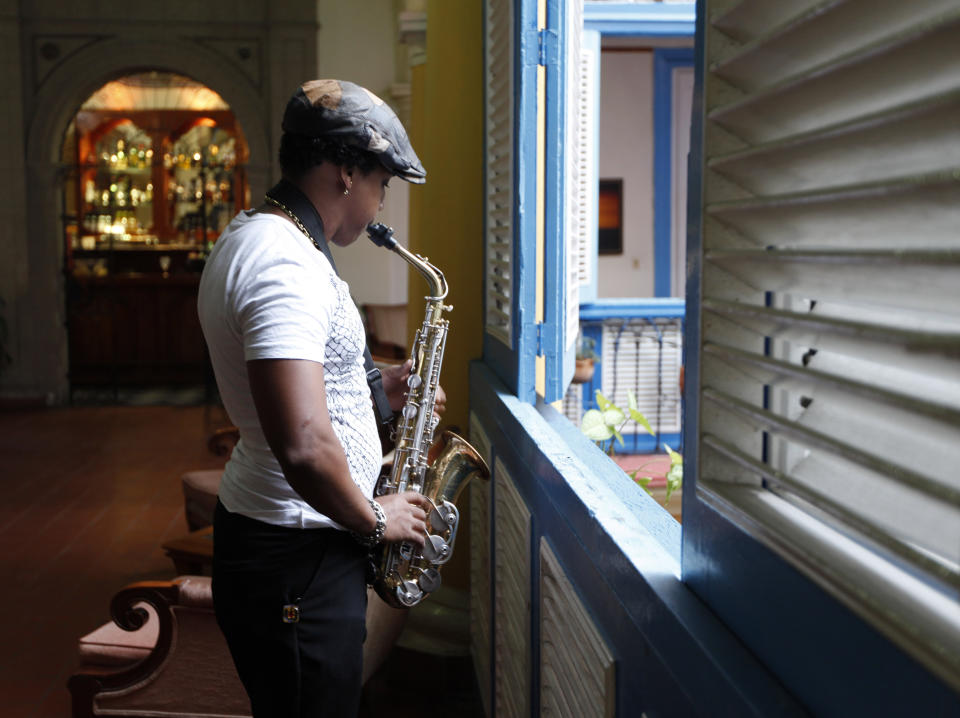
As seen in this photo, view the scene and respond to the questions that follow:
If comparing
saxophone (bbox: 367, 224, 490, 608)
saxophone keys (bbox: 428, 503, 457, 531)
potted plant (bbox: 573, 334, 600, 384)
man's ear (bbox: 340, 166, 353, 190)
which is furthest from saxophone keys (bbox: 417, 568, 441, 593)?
potted plant (bbox: 573, 334, 600, 384)

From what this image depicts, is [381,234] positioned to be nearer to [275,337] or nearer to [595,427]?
[595,427]

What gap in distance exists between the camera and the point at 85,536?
Result: 211 inches

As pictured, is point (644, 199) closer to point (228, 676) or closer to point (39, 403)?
point (39, 403)

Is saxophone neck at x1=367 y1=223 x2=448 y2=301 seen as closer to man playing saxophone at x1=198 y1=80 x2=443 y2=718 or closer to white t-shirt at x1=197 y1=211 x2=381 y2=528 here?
man playing saxophone at x1=198 y1=80 x2=443 y2=718

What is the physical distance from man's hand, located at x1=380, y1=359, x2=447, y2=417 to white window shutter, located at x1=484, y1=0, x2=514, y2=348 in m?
0.31

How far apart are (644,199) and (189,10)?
15.7ft

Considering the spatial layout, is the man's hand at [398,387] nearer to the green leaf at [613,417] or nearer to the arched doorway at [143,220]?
the green leaf at [613,417]

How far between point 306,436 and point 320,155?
1.66ft

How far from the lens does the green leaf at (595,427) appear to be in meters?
2.31

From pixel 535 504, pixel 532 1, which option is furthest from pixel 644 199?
pixel 535 504

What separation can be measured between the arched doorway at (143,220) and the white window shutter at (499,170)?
7.43 m

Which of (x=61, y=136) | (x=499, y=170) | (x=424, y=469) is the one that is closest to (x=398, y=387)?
(x=424, y=469)

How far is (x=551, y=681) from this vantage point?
6.08 ft

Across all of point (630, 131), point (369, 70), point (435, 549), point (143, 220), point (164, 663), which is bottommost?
point (164, 663)
